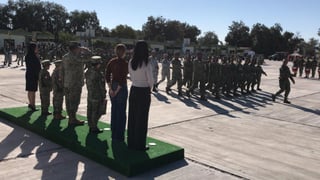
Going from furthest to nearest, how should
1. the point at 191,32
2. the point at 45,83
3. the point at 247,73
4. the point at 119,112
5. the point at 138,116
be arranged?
1. the point at 191,32
2. the point at 247,73
3. the point at 45,83
4. the point at 119,112
5. the point at 138,116

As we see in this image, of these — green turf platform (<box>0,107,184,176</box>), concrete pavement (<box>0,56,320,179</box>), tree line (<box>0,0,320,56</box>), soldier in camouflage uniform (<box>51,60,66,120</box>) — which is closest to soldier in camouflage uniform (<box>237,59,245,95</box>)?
concrete pavement (<box>0,56,320,179</box>)

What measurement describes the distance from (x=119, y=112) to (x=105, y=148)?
0.63m

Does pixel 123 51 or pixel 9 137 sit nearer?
pixel 123 51

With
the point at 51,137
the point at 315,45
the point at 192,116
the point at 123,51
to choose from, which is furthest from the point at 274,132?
the point at 315,45

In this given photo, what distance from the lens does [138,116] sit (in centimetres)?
563

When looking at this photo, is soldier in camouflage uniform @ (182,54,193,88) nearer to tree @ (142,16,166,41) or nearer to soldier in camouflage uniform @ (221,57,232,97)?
soldier in camouflage uniform @ (221,57,232,97)

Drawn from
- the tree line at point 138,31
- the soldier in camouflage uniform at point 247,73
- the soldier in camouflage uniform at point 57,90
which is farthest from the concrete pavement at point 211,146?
the tree line at point 138,31

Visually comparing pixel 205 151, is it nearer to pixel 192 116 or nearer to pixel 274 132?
pixel 274 132

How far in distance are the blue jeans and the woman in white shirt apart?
325 mm

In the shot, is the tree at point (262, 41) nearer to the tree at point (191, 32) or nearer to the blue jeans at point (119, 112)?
the tree at point (191, 32)

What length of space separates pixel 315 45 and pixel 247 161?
364ft

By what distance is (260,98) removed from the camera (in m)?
A: 14.1

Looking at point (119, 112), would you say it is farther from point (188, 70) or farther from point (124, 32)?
point (124, 32)

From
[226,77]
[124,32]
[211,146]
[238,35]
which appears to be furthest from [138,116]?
[238,35]
